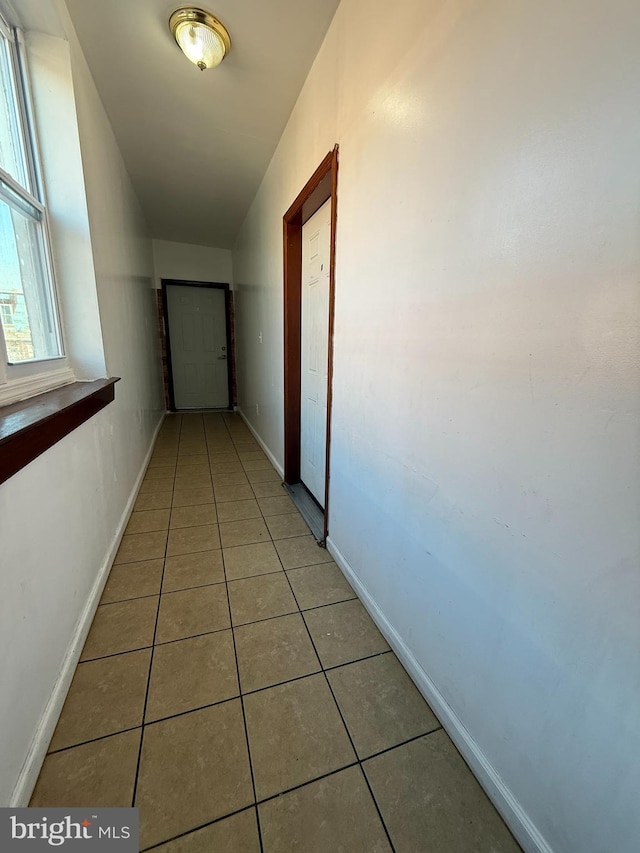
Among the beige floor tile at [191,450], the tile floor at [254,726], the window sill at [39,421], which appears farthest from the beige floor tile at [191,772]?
the beige floor tile at [191,450]

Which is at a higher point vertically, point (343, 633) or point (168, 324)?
point (168, 324)

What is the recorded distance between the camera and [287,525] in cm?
224

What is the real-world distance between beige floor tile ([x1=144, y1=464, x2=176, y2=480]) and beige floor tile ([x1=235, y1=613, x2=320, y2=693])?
1.91 metres

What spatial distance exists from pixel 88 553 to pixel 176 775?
92 cm

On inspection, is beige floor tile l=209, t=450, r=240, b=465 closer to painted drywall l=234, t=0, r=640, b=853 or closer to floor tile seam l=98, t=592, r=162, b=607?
floor tile seam l=98, t=592, r=162, b=607

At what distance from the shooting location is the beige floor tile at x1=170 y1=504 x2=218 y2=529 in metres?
2.23

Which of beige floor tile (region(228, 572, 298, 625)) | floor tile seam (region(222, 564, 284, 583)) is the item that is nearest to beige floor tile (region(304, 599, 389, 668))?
beige floor tile (region(228, 572, 298, 625))

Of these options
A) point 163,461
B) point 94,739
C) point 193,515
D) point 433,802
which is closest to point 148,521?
point 193,515

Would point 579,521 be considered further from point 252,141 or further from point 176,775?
point 252,141

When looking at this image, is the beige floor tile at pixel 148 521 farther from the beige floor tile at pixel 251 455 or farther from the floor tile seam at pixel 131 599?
the beige floor tile at pixel 251 455

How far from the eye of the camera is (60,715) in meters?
1.08

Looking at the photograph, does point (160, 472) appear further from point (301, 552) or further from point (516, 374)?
point (516, 374)

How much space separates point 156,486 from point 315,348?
1.72m

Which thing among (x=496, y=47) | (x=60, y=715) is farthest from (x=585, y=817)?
(x=496, y=47)
